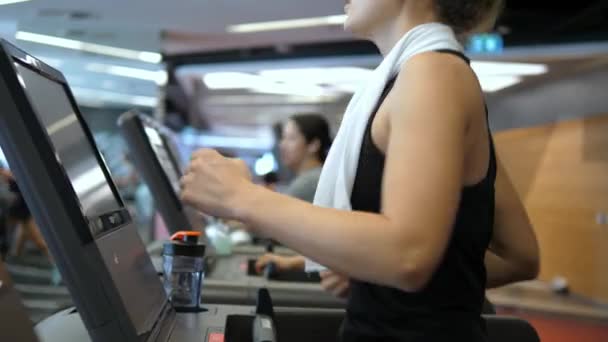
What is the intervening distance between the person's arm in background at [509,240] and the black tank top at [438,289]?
0.66 ft

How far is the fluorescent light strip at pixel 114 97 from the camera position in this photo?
8603 mm

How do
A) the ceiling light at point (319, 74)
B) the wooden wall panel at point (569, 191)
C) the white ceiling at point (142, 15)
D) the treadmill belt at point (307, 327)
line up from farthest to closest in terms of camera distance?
the ceiling light at point (319, 74)
the wooden wall panel at point (569, 191)
the white ceiling at point (142, 15)
the treadmill belt at point (307, 327)

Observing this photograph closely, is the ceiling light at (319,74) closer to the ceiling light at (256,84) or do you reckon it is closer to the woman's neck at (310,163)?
the ceiling light at (256,84)

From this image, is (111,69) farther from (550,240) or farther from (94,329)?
(94,329)

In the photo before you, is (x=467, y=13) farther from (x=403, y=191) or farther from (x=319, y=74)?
(x=319, y=74)

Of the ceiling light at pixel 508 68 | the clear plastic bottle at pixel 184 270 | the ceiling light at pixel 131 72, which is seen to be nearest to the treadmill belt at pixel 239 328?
the clear plastic bottle at pixel 184 270


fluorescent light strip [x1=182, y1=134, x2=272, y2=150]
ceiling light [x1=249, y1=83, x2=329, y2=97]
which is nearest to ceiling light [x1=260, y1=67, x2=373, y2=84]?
ceiling light [x1=249, y1=83, x2=329, y2=97]

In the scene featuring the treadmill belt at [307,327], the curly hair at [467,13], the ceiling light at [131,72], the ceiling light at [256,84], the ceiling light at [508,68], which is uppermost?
the curly hair at [467,13]

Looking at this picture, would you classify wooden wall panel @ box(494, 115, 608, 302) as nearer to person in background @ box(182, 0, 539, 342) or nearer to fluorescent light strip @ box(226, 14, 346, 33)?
fluorescent light strip @ box(226, 14, 346, 33)

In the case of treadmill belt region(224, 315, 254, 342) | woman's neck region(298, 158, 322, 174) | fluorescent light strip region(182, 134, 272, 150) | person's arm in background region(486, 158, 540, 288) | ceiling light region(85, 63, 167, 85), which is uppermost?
ceiling light region(85, 63, 167, 85)

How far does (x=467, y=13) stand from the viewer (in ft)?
3.20

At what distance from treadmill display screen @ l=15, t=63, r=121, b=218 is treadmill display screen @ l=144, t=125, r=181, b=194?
1.02m

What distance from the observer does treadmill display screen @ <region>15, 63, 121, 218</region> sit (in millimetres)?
911

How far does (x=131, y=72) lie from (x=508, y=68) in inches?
180
